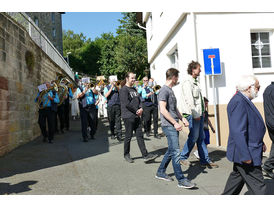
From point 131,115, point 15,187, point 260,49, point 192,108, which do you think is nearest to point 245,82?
point 192,108

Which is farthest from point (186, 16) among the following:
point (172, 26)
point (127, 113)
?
Result: point (127, 113)

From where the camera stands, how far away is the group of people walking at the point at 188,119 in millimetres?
3367

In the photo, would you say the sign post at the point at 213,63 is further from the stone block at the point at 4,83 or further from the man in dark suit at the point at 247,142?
the stone block at the point at 4,83

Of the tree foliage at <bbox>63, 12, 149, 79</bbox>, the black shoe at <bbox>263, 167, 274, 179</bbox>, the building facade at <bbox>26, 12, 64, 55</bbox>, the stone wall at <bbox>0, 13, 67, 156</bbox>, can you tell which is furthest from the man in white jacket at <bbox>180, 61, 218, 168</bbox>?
the building facade at <bbox>26, 12, 64, 55</bbox>

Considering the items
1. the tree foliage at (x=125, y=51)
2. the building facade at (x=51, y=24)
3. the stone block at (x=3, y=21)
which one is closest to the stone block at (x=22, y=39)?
the stone block at (x=3, y=21)

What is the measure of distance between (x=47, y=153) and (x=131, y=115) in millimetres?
2710

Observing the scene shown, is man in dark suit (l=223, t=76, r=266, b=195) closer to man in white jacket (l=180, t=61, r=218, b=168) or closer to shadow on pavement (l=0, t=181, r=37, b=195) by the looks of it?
man in white jacket (l=180, t=61, r=218, b=168)

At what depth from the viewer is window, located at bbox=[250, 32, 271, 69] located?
376 inches

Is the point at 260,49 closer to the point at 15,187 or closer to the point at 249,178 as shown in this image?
the point at 249,178

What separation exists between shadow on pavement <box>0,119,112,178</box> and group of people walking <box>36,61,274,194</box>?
50cm

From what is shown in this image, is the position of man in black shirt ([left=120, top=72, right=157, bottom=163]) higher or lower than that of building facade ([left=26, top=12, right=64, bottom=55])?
lower

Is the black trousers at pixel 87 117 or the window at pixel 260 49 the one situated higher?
the window at pixel 260 49

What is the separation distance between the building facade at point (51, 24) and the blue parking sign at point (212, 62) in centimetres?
2874

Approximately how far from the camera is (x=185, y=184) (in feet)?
14.9
